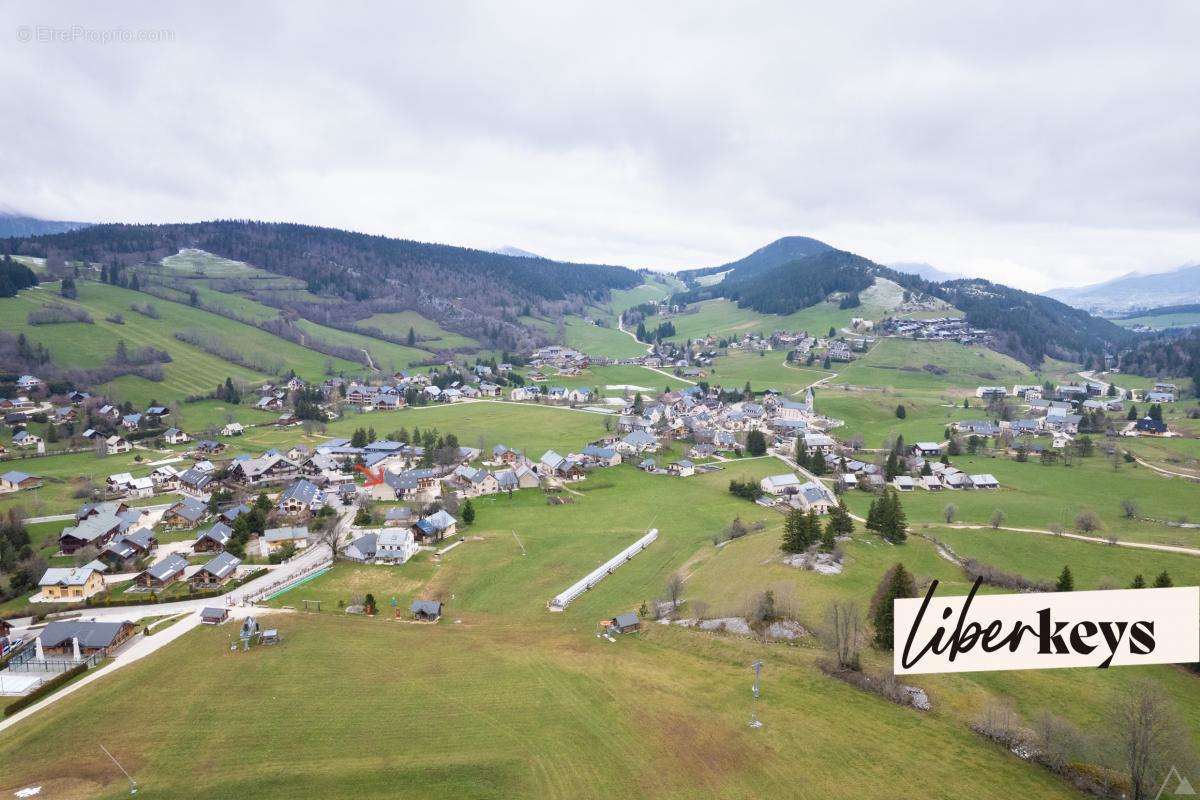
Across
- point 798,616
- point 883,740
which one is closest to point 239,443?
point 798,616

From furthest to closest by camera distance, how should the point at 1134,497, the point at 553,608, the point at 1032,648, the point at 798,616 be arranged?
the point at 1134,497 < the point at 553,608 < the point at 798,616 < the point at 1032,648

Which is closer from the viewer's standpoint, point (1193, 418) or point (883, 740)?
point (883, 740)

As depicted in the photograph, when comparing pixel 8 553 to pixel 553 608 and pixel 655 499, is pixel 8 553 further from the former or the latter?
pixel 655 499

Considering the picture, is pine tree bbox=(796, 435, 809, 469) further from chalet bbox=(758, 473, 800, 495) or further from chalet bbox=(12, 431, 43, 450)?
chalet bbox=(12, 431, 43, 450)

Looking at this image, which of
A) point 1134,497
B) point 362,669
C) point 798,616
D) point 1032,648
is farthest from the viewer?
point 1134,497

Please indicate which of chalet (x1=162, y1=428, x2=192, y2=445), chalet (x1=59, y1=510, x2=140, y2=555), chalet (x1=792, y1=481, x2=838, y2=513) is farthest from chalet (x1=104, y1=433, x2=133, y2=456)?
chalet (x1=792, y1=481, x2=838, y2=513)
